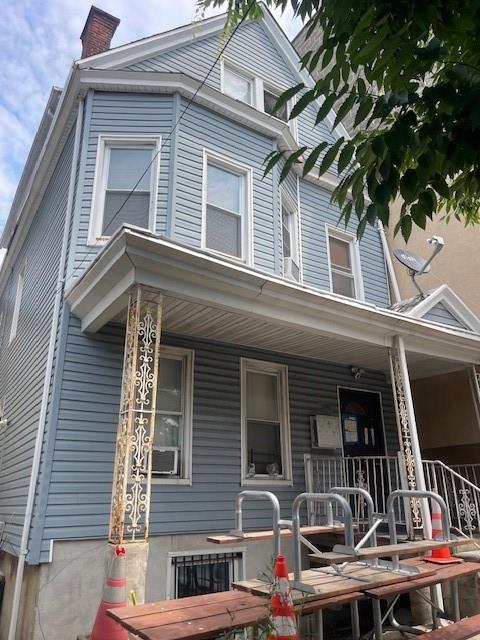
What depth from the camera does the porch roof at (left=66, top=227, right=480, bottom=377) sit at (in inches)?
197

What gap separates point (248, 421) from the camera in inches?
289

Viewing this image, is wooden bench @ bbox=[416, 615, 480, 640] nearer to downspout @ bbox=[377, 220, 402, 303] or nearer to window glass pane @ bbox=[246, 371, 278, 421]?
window glass pane @ bbox=[246, 371, 278, 421]

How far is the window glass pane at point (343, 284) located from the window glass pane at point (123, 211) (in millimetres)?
4419

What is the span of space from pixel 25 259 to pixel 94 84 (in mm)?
4542

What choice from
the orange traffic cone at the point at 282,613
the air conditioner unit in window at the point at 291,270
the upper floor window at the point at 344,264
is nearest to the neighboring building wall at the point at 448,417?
the upper floor window at the point at 344,264

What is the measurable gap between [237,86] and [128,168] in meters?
3.65

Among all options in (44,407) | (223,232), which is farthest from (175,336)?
(223,232)

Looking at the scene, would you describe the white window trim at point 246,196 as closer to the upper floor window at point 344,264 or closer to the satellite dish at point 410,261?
the upper floor window at point 344,264

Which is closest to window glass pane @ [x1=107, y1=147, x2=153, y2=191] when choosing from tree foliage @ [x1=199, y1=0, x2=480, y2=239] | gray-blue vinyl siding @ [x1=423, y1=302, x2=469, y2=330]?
gray-blue vinyl siding @ [x1=423, y1=302, x2=469, y2=330]

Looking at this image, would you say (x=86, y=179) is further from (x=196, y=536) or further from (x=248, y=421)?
(x=196, y=536)

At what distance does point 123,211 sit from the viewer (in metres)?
7.27

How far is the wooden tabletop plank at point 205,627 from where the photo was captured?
2.72 metres

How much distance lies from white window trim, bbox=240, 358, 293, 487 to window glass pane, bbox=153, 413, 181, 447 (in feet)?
3.37

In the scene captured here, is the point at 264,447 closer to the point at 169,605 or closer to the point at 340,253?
the point at 169,605
